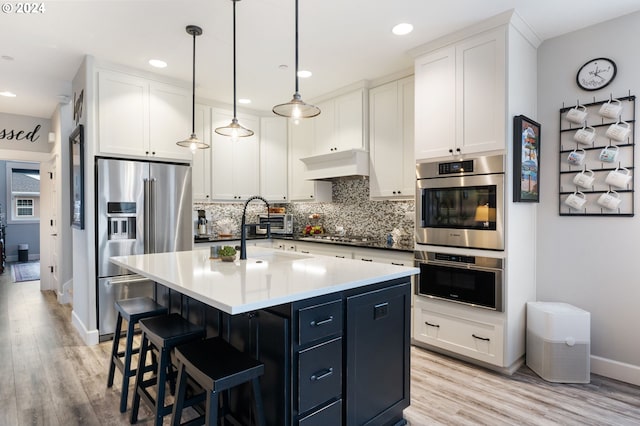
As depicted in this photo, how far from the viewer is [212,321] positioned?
2.12 meters

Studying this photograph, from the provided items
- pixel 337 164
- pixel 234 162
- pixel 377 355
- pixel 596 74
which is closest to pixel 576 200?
pixel 596 74

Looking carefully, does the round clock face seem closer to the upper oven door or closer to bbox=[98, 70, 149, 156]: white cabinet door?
the upper oven door

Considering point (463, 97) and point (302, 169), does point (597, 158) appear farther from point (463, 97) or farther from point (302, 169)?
point (302, 169)

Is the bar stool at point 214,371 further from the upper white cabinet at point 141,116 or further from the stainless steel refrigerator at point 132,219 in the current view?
the upper white cabinet at point 141,116

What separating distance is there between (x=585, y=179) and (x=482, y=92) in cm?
107

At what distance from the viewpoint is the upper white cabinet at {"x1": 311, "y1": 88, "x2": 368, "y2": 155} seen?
4.17 meters

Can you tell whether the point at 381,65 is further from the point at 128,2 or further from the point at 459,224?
the point at 128,2

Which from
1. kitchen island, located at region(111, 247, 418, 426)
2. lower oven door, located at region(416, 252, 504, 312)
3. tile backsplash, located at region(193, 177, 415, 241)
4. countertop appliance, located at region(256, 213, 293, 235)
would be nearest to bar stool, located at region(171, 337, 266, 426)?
kitchen island, located at region(111, 247, 418, 426)

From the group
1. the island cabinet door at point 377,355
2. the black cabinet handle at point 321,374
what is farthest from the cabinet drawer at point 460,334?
the black cabinet handle at point 321,374

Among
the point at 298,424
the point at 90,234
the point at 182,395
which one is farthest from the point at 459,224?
the point at 90,234

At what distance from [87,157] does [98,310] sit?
1.51 meters

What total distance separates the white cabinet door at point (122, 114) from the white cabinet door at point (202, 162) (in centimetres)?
87

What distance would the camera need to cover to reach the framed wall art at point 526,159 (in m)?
2.77

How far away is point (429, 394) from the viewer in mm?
2521
